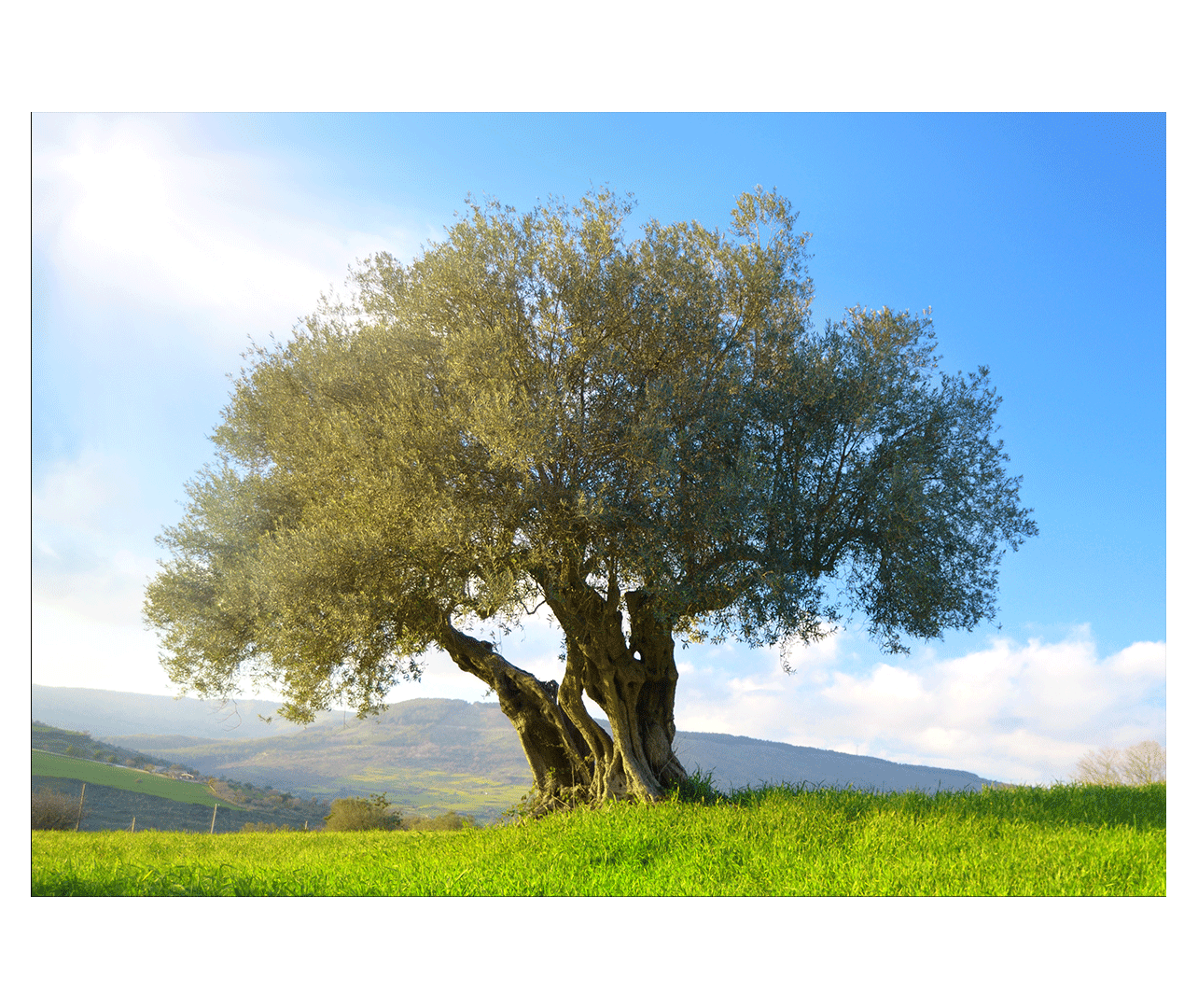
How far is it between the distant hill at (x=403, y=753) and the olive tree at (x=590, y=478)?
2.91ft

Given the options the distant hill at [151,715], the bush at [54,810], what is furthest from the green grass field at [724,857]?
the distant hill at [151,715]

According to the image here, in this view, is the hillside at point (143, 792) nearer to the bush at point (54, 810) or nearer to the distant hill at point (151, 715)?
the bush at point (54, 810)

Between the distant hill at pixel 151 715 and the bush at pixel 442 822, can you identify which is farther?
the bush at pixel 442 822

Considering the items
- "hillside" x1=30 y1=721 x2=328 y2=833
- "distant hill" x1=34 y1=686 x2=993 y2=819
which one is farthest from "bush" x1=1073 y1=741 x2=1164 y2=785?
"hillside" x1=30 y1=721 x2=328 y2=833

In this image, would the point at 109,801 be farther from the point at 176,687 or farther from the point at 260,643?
the point at 260,643

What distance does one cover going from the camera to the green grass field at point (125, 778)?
9.87m

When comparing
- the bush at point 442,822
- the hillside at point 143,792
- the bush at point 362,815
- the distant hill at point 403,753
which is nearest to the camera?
the hillside at point 143,792

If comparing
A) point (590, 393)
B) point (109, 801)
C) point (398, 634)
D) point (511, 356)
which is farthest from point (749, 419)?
point (109, 801)

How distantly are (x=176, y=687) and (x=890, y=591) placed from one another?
1158 cm

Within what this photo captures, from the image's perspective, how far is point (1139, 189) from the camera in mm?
9578

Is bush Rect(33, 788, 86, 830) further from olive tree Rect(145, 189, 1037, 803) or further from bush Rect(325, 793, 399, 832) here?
bush Rect(325, 793, 399, 832)

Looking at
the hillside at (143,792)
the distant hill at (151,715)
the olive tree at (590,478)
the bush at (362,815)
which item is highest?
the olive tree at (590,478)

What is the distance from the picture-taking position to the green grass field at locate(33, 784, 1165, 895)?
7.73 meters

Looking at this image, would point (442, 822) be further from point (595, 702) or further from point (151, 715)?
point (151, 715)
